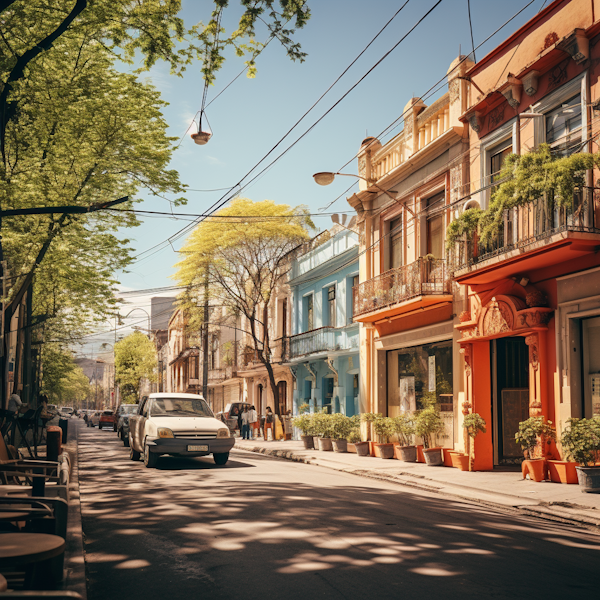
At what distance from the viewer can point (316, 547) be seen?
665 cm

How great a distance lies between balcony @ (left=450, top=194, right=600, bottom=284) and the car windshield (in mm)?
6980

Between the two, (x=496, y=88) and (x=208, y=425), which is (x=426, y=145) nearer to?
Answer: (x=496, y=88)

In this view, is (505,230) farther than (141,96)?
No

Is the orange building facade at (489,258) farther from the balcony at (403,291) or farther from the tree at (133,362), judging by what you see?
the tree at (133,362)

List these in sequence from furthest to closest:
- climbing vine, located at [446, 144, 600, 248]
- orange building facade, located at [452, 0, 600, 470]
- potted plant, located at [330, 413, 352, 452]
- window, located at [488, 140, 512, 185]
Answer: potted plant, located at [330, 413, 352, 452]
window, located at [488, 140, 512, 185]
orange building facade, located at [452, 0, 600, 470]
climbing vine, located at [446, 144, 600, 248]

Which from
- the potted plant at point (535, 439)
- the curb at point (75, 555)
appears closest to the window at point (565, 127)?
the potted plant at point (535, 439)

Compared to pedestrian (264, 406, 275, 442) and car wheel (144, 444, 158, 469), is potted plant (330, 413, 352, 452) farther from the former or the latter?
pedestrian (264, 406, 275, 442)

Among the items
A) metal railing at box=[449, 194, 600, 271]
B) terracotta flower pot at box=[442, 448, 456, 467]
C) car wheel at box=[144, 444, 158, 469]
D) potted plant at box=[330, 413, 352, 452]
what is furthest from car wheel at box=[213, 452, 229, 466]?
potted plant at box=[330, 413, 352, 452]

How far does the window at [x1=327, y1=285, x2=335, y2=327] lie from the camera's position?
3016cm

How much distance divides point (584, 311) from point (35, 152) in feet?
39.9

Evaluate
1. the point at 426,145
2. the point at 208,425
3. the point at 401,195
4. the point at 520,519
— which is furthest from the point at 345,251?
the point at 520,519

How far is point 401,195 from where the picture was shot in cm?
2131

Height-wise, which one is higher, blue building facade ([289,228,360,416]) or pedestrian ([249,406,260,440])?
blue building facade ([289,228,360,416])

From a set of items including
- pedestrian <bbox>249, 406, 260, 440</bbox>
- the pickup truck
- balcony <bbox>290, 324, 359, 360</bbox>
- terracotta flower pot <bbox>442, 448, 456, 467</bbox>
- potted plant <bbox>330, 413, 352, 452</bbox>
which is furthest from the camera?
pedestrian <bbox>249, 406, 260, 440</bbox>
